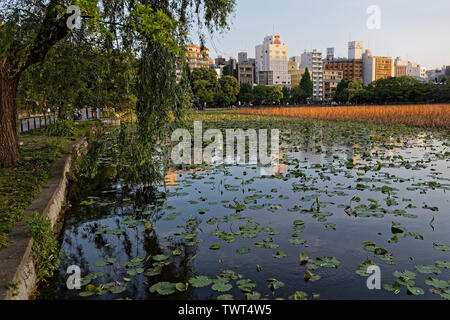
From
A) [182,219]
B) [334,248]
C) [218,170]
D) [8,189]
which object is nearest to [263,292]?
[334,248]

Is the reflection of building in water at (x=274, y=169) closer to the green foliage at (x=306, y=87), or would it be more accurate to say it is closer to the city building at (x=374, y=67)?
the green foliage at (x=306, y=87)

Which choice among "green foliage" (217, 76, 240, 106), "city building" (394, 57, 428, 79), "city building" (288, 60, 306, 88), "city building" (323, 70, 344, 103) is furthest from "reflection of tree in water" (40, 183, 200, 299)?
"city building" (394, 57, 428, 79)

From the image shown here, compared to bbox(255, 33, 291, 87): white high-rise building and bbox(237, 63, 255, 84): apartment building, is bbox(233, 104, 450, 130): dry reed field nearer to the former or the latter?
bbox(237, 63, 255, 84): apartment building

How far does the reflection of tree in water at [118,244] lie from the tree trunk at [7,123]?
105 inches

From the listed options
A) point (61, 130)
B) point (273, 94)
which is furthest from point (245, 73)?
point (61, 130)

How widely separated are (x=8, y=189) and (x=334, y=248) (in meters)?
5.28

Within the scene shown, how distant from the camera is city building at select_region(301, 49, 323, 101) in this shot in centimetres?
13075

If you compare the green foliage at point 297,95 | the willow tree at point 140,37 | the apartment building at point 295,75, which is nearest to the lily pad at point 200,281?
the willow tree at point 140,37

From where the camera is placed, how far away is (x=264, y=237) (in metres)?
5.23

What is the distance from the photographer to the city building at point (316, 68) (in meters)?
131

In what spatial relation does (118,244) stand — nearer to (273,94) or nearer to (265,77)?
(273,94)

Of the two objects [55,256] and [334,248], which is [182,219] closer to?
[55,256]

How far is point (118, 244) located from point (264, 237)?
2025mm

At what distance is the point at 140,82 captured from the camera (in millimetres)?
7375
